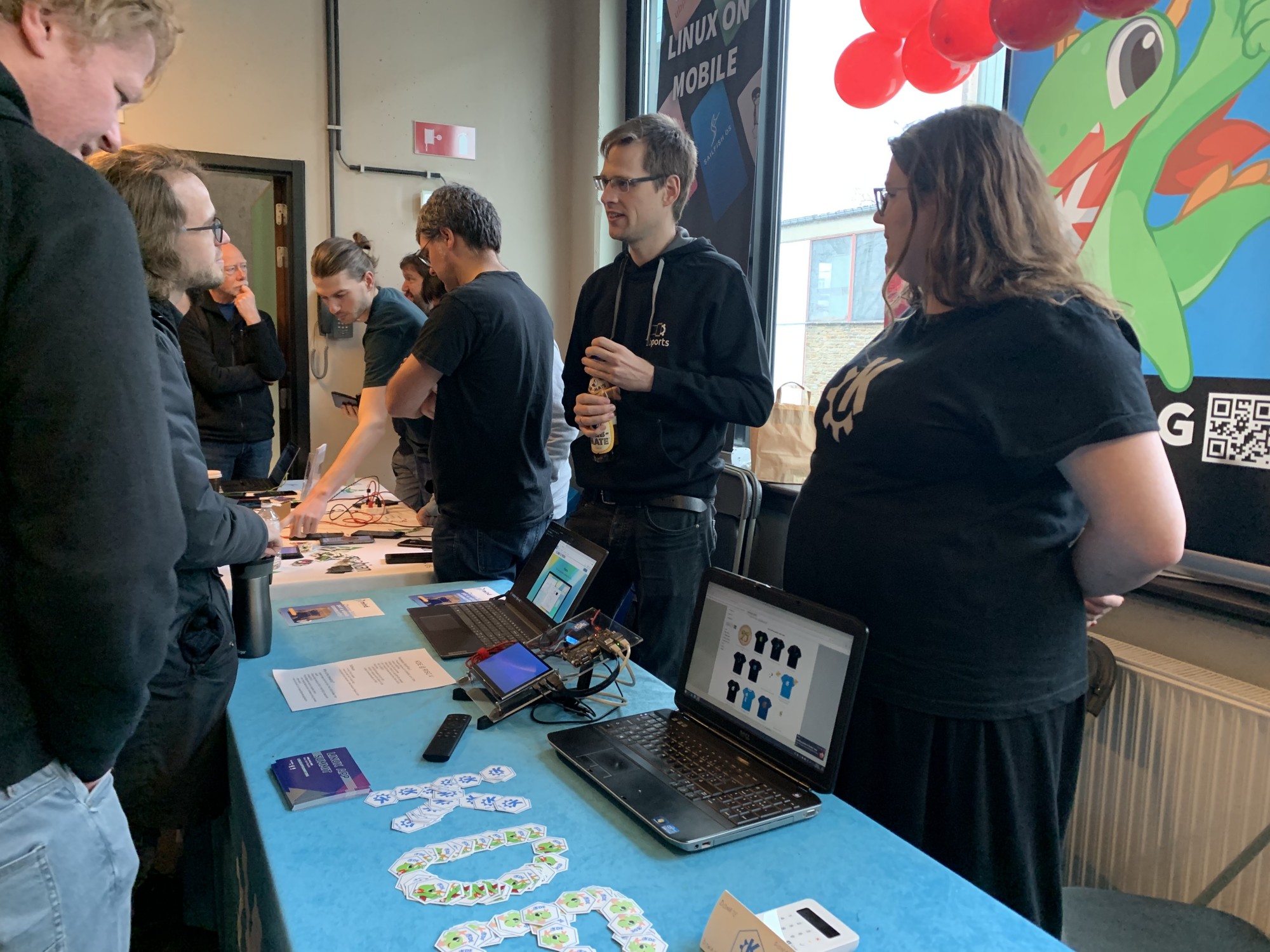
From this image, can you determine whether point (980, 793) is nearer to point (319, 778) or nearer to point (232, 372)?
point (319, 778)

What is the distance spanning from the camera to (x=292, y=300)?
14.1 feet

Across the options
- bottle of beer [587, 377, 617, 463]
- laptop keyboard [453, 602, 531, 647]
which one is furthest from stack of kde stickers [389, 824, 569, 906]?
bottle of beer [587, 377, 617, 463]

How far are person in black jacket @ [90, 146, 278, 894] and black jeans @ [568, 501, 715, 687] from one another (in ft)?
2.56

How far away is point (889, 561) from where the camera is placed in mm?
1197

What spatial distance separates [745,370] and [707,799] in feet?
3.56

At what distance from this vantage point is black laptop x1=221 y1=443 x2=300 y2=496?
10.5 feet

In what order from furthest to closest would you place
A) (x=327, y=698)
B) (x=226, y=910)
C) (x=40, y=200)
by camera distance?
(x=226, y=910), (x=327, y=698), (x=40, y=200)

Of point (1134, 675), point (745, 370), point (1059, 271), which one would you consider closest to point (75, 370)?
point (1059, 271)

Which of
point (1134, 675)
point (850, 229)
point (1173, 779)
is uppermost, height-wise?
point (850, 229)

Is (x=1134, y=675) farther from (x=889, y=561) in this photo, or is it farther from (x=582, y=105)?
(x=582, y=105)

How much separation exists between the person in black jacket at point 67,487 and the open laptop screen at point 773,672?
2.30 ft

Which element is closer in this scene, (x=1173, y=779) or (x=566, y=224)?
(x=1173, y=779)

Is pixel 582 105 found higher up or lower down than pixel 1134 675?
higher up

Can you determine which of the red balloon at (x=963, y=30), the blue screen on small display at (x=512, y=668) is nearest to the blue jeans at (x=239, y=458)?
the blue screen on small display at (x=512, y=668)
